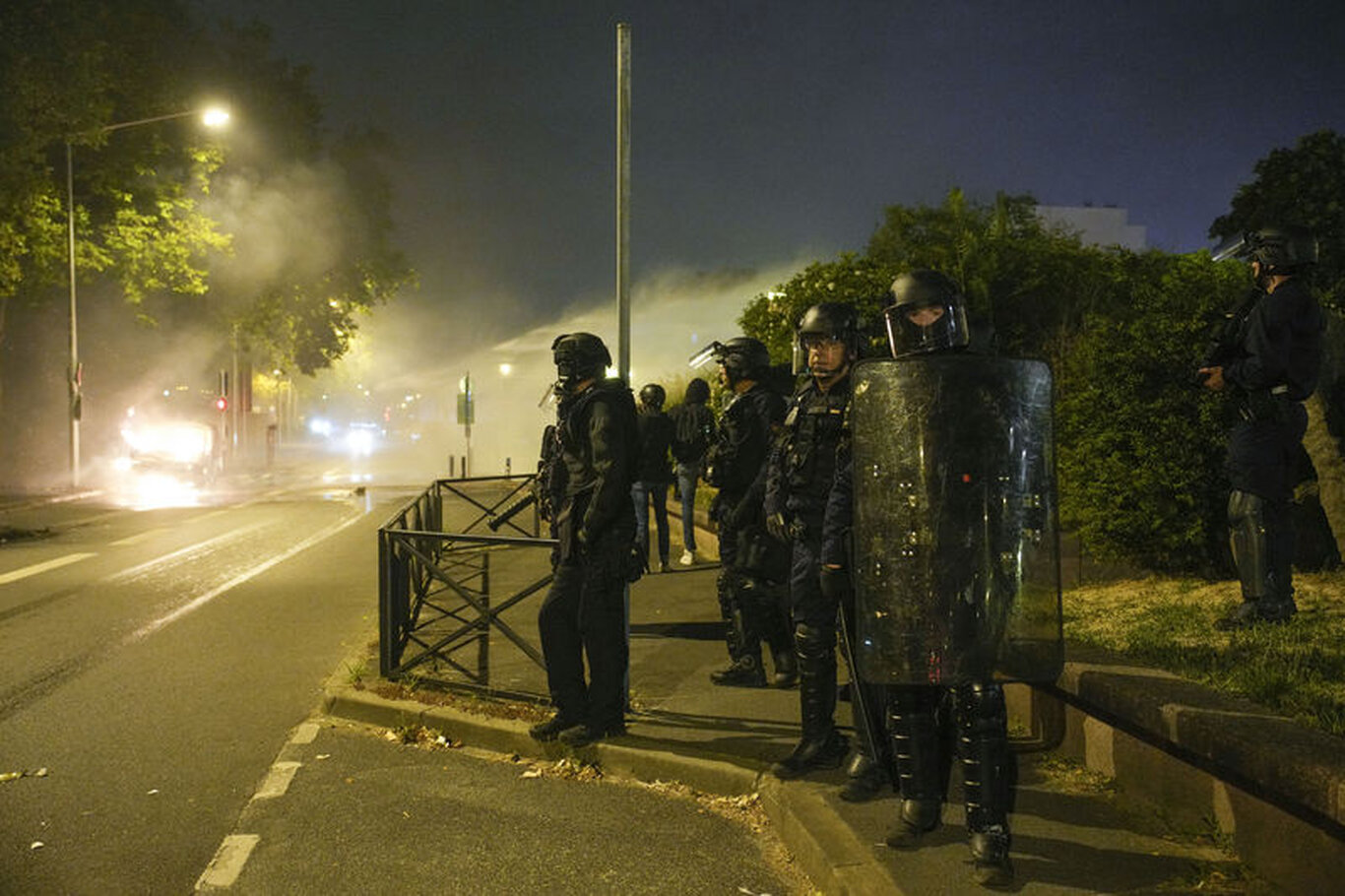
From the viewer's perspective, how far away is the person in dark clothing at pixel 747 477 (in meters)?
5.84

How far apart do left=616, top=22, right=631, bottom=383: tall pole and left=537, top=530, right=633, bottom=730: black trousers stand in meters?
1.15

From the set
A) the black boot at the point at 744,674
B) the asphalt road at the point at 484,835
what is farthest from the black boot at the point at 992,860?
the black boot at the point at 744,674

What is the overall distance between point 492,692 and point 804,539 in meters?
2.30

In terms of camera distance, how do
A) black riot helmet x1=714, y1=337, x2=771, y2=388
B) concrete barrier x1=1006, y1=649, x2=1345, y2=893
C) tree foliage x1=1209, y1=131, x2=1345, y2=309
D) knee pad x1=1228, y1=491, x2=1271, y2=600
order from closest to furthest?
1. concrete barrier x1=1006, y1=649, x2=1345, y2=893
2. knee pad x1=1228, y1=491, x2=1271, y2=600
3. black riot helmet x1=714, y1=337, x2=771, y2=388
4. tree foliage x1=1209, y1=131, x2=1345, y2=309

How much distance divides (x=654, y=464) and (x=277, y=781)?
2.84m

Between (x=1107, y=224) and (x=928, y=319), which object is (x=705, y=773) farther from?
(x=1107, y=224)

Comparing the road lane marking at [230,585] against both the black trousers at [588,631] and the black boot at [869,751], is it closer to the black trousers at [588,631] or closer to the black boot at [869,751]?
the black trousers at [588,631]

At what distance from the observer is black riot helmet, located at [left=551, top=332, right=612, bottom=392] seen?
5000 millimetres

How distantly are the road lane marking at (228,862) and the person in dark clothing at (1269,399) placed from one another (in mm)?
4165

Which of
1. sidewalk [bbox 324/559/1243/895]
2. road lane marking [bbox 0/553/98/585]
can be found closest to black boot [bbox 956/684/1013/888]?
sidewalk [bbox 324/559/1243/895]

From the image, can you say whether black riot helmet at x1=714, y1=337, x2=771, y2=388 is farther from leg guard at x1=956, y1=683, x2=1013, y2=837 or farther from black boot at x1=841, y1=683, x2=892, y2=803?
leg guard at x1=956, y1=683, x2=1013, y2=837

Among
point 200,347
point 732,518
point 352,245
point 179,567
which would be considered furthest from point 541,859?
point 200,347

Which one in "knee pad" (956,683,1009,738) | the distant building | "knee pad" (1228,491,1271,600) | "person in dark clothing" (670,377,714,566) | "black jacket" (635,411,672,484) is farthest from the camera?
the distant building

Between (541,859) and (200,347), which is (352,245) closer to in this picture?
(200,347)
